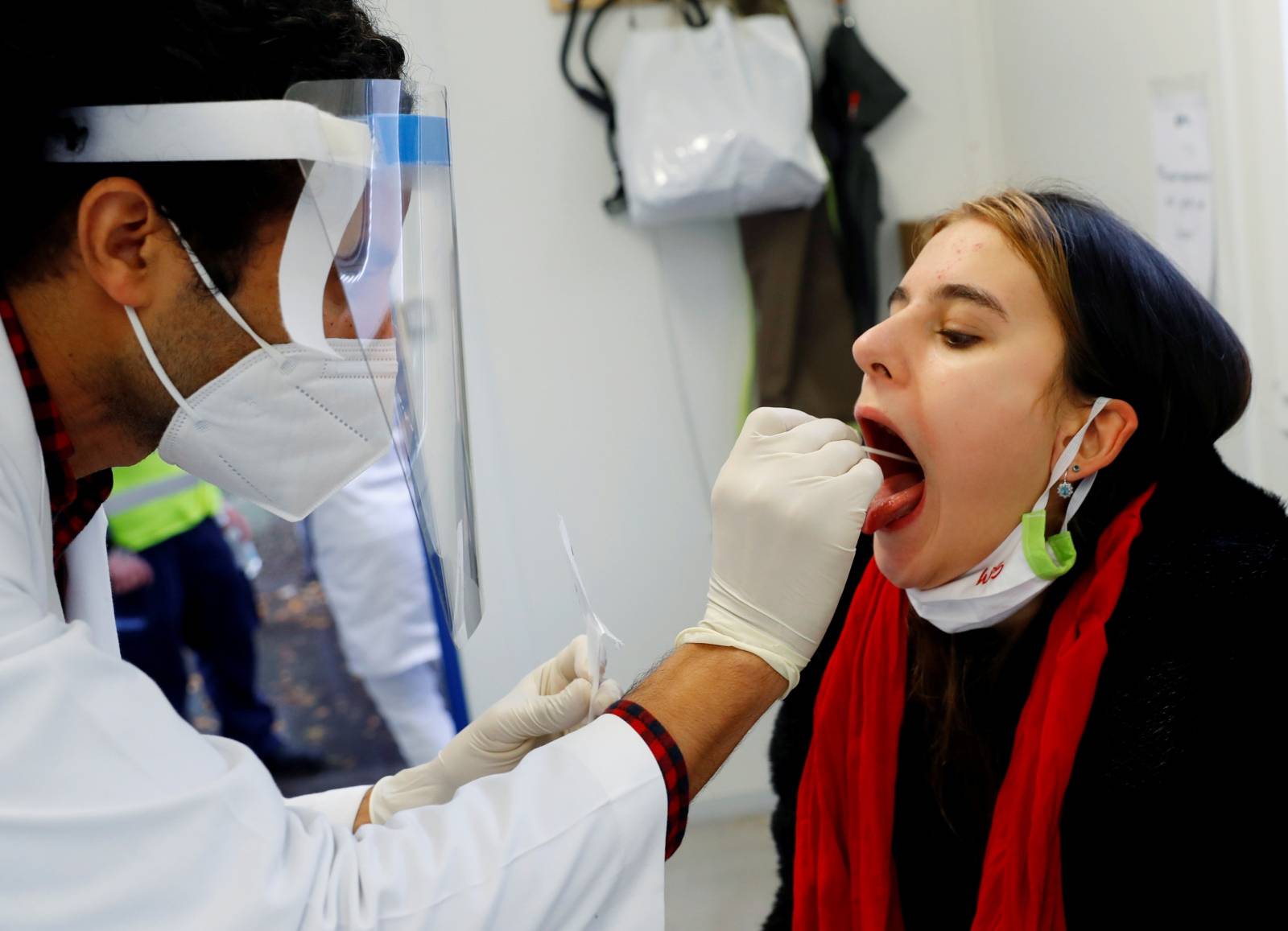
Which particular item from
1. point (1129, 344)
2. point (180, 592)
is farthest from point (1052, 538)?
point (180, 592)

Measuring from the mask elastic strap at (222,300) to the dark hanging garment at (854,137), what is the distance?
1.98 metres

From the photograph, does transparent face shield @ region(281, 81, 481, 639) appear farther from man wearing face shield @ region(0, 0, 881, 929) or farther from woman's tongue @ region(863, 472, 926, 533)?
woman's tongue @ region(863, 472, 926, 533)

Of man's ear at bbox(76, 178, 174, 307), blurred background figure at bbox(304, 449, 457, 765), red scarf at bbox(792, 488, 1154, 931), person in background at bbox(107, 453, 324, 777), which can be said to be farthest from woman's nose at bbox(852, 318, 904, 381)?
person in background at bbox(107, 453, 324, 777)

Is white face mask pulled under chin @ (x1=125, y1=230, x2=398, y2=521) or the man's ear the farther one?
white face mask pulled under chin @ (x1=125, y1=230, x2=398, y2=521)

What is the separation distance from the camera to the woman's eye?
1.45 m

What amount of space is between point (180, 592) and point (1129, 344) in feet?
8.97

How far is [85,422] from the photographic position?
113cm

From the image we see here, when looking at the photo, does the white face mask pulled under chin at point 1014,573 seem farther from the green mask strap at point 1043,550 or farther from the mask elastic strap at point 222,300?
the mask elastic strap at point 222,300

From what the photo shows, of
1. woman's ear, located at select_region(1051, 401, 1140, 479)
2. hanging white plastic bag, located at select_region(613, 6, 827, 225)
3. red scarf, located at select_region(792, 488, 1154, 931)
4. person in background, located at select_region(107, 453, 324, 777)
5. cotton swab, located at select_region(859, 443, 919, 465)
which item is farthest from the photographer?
person in background, located at select_region(107, 453, 324, 777)

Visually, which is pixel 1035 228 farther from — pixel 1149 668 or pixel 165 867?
pixel 165 867

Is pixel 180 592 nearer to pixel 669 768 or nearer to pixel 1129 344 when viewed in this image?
pixel 669 768

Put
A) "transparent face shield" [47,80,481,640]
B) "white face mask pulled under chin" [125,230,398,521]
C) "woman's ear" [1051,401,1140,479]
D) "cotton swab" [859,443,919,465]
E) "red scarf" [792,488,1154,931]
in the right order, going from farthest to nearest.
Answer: "cotton swab" [859,443,919,465], "woman's ear" [1051,401,1140,479], "red scarf" [792,488,1154,931], "white face mask pulled under chin" [125,230,398,521], "transparent face shield" [47,80,481,640]

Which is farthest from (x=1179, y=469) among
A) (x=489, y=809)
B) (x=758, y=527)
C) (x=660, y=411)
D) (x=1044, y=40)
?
(x=660, y=411)

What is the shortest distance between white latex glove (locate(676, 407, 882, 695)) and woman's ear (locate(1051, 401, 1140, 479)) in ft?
1.08
